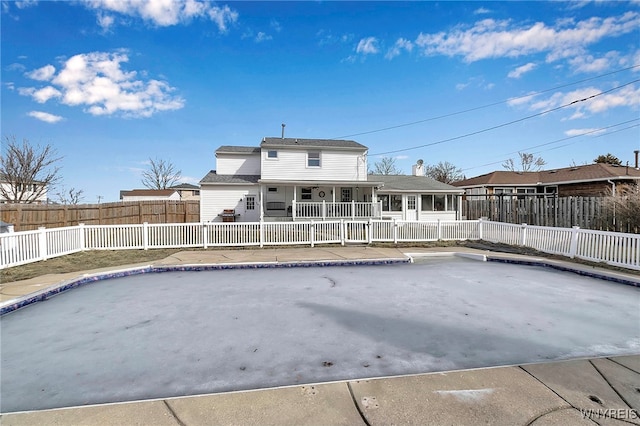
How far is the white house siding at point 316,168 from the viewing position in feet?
56.2

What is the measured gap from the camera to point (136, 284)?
6.53m

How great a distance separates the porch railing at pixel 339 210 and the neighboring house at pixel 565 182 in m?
7.08

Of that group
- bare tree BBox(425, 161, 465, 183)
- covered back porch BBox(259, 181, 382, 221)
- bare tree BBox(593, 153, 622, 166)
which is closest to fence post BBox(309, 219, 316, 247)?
covered back porch BBox(259, 181, 382, 221)

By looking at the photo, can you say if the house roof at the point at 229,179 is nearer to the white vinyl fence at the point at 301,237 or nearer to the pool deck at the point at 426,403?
the white vinyl fence at the point at 301,237

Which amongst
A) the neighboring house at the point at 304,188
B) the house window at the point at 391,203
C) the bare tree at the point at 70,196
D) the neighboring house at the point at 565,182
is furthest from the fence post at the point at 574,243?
the bare tree at the point at 70,196

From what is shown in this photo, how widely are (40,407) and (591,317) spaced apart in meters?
6.78

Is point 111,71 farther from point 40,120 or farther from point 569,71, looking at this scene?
point 569,71

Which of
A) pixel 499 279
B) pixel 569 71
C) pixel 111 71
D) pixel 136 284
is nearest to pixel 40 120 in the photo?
pixel 111 71

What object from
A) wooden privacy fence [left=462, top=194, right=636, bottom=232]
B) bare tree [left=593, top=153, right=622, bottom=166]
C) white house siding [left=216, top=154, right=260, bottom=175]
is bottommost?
wooden privacy fence [left=462, top=194, right=636, bottom=232]

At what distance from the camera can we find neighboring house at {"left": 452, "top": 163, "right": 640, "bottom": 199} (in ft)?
53.0

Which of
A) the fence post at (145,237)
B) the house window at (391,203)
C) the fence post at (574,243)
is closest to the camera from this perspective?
the fence post at (574,243)

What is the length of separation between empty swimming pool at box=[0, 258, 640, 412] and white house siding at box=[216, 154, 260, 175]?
503 inches

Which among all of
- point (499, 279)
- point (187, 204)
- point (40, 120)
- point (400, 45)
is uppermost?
point (400, 45)

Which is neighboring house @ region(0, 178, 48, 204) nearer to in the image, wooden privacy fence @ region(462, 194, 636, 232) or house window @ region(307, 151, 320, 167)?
house window @ region(307, 151, 320, 167)
